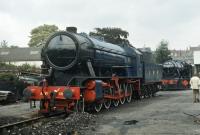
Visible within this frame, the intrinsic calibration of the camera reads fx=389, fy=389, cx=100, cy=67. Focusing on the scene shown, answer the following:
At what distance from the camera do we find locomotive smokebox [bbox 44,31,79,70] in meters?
15.3

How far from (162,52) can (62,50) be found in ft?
154

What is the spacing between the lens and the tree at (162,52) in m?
60.7

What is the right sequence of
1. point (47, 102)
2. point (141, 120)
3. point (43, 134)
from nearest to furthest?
point (43, 134) → point (141, 120) → point (47, 102)

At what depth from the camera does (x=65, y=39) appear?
1549 cm

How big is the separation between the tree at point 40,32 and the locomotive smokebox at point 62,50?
78.8m

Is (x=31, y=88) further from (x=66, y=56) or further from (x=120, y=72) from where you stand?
(x=120, y=72)

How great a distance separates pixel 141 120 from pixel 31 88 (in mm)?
4736

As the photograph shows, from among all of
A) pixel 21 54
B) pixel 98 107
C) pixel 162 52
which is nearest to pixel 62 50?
pixel 98 107

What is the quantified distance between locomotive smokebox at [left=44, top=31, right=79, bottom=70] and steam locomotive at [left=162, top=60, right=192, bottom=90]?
2408 centimetres

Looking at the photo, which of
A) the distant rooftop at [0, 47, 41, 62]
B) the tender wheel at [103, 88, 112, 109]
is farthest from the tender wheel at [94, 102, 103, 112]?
the distant rooftop at [0, 47, 41, 62]

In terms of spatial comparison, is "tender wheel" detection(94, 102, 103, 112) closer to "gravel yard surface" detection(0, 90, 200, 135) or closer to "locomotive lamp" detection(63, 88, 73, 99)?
"gravel yard surface" detection(0, 90, 200, 135)

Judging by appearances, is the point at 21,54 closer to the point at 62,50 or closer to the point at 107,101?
the point at 107,101

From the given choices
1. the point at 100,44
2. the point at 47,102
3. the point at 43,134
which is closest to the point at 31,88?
the point at 47,102

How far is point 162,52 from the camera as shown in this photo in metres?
60.9
